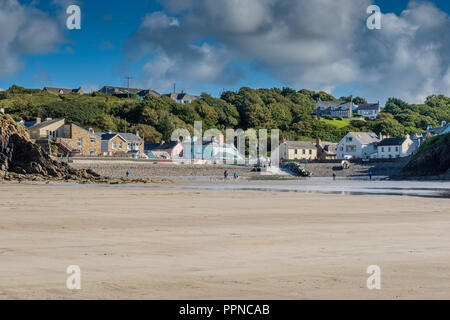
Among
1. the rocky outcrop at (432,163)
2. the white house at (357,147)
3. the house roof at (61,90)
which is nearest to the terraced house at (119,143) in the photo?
the white house at (357,147)

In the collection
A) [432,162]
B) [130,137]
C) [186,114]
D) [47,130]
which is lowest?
[432,162]

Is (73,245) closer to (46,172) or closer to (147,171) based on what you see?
(46,172)

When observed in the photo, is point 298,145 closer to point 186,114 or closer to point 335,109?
point 186,114

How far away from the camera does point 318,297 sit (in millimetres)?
6156

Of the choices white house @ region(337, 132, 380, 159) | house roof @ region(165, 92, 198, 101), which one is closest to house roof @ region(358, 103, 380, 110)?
house roof @ region(165, 92, 198, 101)

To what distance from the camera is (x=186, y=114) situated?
405 ft

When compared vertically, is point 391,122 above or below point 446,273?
above

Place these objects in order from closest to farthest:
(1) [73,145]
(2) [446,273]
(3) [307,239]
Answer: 1. (2) [446,273]
2. (3) [307,239]
3. (1) [73,145]

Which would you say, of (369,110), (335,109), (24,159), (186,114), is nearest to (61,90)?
(186,114)

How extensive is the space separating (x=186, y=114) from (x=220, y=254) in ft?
378

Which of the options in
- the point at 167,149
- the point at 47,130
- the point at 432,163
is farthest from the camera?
the point at 167,149
